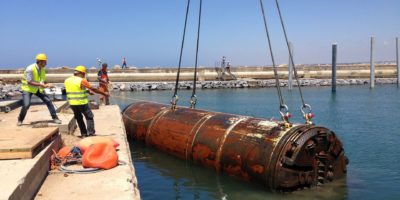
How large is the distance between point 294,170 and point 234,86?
39899 millimetres

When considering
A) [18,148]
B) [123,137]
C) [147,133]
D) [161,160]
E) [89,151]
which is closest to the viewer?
[18,148]

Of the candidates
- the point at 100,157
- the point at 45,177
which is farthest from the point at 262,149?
the point at 45,177

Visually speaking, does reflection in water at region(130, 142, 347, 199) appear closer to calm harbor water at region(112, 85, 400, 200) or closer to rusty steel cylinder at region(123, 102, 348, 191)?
calm harbor water at region(112, 85, 400, 200)

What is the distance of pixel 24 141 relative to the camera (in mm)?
6875

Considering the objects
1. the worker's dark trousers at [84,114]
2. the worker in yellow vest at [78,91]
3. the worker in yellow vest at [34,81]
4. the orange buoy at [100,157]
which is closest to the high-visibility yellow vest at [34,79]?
the worker in yellow vest at [34,81]

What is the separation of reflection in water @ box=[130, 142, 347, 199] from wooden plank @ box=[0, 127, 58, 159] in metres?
2.35

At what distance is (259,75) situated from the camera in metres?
51.6

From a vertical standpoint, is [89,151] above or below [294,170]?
above

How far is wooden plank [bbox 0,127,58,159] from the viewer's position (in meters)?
6.24

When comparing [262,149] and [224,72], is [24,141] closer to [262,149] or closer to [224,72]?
[262,149]

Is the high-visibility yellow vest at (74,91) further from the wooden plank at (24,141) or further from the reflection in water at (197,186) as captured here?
the reflection in water at (197,186)

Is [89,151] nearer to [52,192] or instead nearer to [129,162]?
[129,162]

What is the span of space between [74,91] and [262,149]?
14.5ft

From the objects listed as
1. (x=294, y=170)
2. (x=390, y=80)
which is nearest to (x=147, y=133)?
(x=294, y=170)
